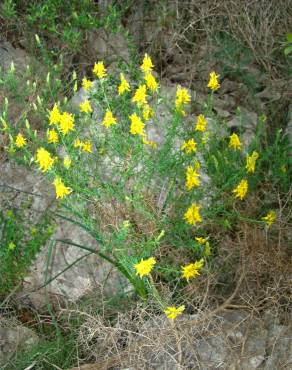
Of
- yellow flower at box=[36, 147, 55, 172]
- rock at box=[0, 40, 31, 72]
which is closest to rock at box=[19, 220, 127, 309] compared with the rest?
yellow flower at box=[36, 147, 55, 172]

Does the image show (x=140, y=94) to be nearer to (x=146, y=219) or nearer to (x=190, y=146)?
(x=190, y=146)

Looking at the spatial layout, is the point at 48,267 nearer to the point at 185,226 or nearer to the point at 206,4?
the point at 185,226

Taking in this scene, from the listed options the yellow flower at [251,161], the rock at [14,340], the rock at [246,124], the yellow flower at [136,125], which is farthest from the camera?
the rock at [246,124]

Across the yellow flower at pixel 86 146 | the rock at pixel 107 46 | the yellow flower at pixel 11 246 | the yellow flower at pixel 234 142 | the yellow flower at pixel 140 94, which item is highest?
the yellow flower at pixel 140 94

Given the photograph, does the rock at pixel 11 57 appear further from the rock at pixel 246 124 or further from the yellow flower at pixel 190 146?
the yellow flower at pixel 190 146

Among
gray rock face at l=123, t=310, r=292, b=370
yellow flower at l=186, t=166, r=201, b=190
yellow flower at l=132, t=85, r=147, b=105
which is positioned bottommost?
gray rock face at l=123, t=310, r=292, b=370

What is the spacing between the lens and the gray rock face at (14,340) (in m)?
3.26

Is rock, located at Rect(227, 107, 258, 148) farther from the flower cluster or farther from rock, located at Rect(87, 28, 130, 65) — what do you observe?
rock, located at Rect(87, 28, 130, 65)

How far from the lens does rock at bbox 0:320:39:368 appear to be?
3.26 metres

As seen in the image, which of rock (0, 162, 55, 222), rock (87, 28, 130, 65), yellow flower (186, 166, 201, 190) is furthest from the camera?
rock (87, 28, 130, 65)

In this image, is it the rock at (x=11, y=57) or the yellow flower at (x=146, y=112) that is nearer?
the yellow flower at (x=146, y=112)

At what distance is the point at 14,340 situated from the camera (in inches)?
132

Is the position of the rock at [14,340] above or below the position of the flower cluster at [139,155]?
below

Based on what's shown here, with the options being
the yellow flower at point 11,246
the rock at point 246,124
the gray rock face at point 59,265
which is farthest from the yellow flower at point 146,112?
the rock at point 246,124
